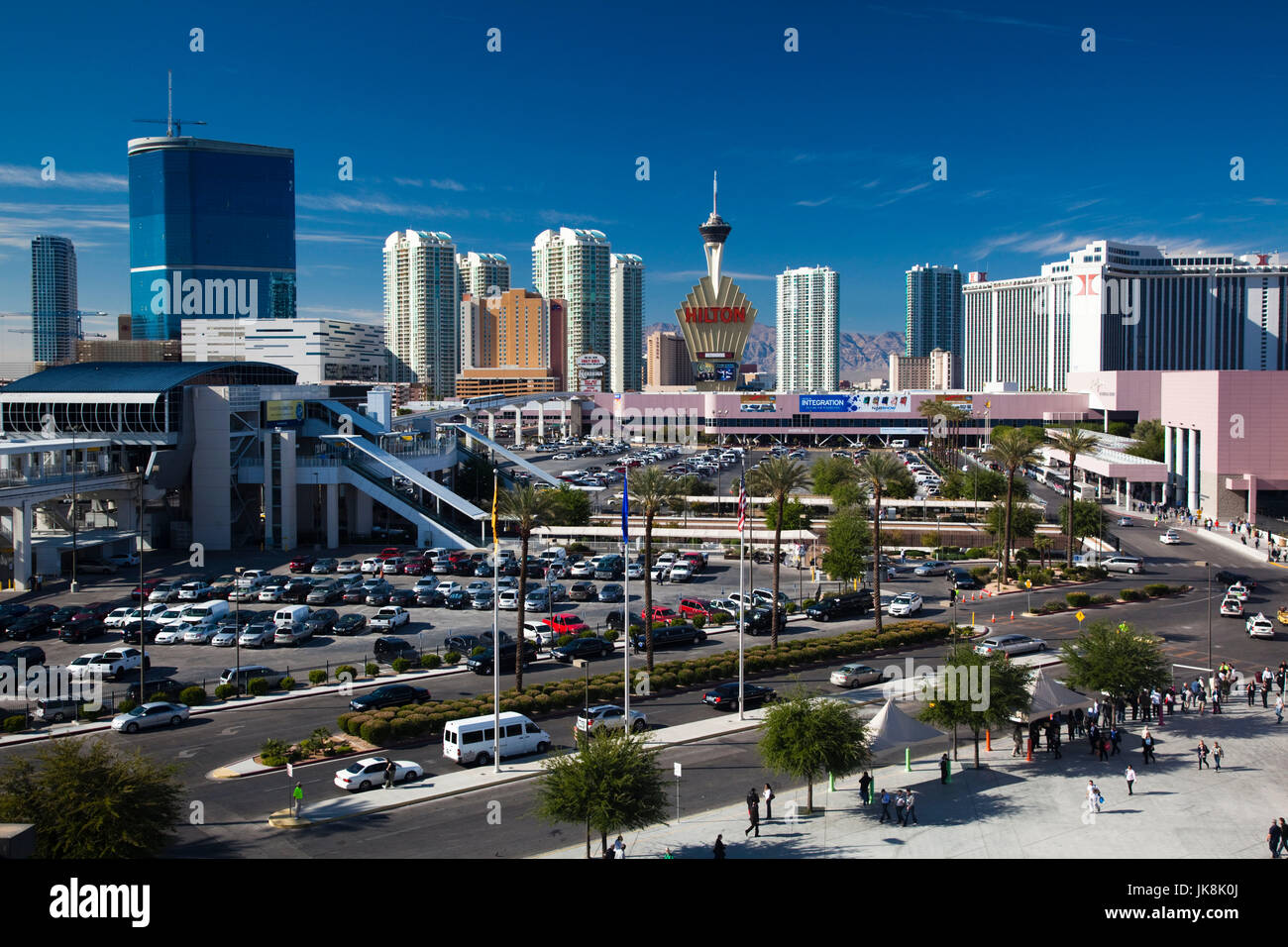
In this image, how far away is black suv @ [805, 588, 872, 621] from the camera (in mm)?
41062

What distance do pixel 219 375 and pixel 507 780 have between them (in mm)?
44655

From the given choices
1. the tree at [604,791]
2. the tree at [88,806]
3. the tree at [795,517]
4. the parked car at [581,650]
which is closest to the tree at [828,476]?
the tree at [795,517]

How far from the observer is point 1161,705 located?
2847cm

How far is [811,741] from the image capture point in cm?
2102

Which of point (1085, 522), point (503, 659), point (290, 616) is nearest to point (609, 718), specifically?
point (503, 659)

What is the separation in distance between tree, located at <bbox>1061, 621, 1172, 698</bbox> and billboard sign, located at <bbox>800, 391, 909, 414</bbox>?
329ft

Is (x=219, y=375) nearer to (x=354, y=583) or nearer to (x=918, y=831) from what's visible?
(x=354, y=583)

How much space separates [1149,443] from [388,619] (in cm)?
7822

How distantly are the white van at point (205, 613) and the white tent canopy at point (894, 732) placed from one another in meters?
26.6

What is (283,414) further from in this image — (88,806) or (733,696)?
(88,806)

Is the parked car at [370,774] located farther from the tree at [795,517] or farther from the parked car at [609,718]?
the tree at [795,517]

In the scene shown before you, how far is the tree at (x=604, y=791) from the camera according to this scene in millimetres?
17531

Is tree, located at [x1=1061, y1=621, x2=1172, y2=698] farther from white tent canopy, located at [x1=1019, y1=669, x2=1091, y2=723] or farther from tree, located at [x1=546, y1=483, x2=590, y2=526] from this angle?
tree, located at [x1=546, y1=483, x2=590, y2=526]
